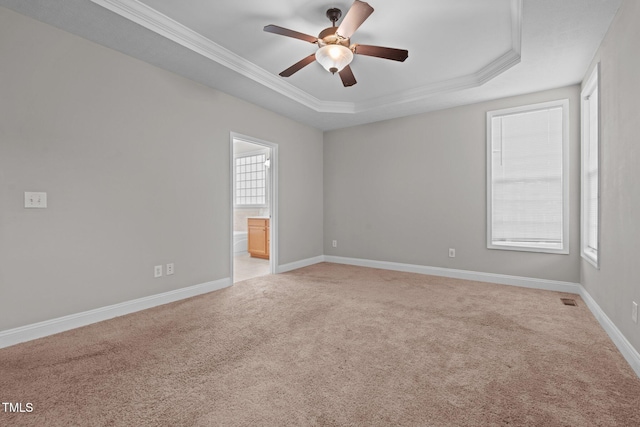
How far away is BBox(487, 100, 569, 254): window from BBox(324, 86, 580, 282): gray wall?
9 cm

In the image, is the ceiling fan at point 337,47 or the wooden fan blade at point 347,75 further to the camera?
the wooden fan blade at point 347,75

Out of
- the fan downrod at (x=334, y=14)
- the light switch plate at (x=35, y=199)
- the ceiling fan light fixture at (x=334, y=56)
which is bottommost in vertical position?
the light switch plate at (x=35, y=199)

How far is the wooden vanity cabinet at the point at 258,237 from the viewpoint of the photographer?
6.29 m

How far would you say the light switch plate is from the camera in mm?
2429

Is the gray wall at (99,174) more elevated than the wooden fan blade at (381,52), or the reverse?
the wooden fan blade at (381,52)

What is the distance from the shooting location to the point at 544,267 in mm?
3908

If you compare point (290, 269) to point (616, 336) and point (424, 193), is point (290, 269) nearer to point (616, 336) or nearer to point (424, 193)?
point (424, 193)

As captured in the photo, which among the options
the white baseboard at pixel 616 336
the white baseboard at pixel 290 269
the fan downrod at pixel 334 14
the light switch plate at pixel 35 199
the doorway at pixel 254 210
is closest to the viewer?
the white baseboard at pixel 616 336

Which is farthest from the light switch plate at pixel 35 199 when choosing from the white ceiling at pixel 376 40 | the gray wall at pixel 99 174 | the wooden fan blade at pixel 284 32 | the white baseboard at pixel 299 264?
the white baseboard at pixel 299 264

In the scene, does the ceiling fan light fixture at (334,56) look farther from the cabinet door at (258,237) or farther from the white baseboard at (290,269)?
the cabinet door at (258,237)

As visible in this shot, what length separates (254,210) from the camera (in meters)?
7.59

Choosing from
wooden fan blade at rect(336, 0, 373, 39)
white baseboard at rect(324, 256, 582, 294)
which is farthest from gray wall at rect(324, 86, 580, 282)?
wooden fan blade at rect(336, 0, 373, 39)

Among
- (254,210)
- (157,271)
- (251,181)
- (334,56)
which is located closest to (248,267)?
(157,271)

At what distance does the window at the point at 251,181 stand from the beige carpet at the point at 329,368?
441 centimetres
